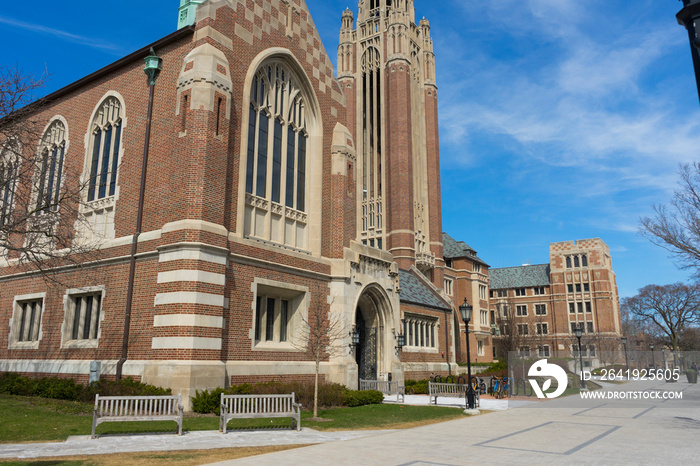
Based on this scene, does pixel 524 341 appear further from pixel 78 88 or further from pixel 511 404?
pixel 78 88

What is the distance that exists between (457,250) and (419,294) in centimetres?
2935

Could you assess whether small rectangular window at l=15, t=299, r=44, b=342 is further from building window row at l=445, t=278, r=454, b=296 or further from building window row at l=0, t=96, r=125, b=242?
building window row at l=445, t=278, r=454, b=296

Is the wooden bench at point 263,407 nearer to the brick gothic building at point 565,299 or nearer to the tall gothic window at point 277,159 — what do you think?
the tall gothic window at point 277,159

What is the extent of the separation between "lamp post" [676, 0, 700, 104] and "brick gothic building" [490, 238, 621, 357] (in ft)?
254

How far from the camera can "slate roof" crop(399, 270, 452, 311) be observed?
118ft

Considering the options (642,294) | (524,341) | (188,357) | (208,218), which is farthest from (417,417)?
(642,294)

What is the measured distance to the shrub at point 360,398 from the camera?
18.7m

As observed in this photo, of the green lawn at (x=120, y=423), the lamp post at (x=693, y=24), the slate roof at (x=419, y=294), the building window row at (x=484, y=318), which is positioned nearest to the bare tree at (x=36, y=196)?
the green lawn at (x=120, y=423)

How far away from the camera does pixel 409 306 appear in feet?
114

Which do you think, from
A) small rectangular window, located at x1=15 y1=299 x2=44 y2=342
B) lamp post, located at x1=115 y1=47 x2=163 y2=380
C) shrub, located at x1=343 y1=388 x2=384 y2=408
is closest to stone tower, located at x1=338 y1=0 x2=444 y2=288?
shrub, located at x1=343 y1=388 x2=384 y2=408

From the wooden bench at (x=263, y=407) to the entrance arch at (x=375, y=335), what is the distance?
1231 cm

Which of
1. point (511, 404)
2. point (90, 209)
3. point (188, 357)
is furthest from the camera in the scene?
point (511, 404)

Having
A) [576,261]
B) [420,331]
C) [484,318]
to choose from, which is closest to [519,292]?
[576,261]

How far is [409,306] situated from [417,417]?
1847cm
